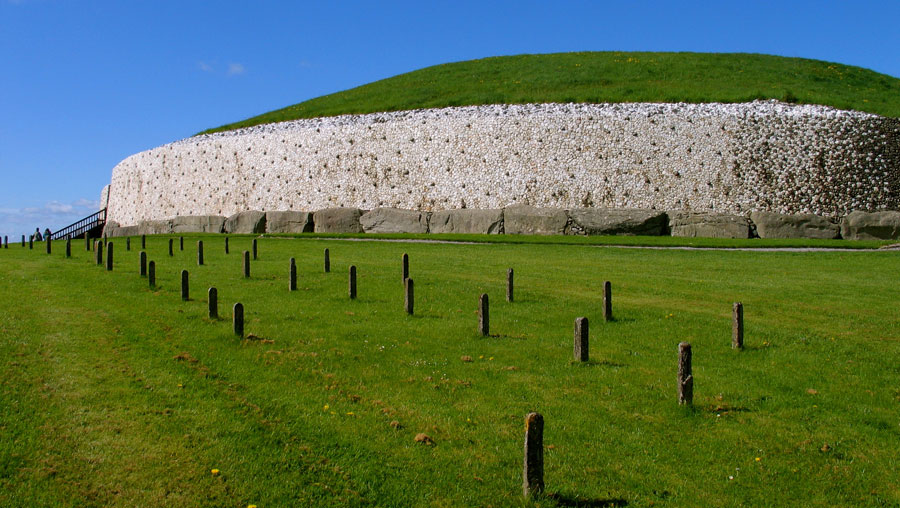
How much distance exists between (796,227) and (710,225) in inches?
179

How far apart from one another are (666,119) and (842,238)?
1179cm

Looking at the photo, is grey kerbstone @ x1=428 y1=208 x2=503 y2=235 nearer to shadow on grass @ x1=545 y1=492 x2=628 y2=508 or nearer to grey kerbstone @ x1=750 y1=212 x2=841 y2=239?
grey kerbstone @ x1=750 y1=212 x2=841 y2=239

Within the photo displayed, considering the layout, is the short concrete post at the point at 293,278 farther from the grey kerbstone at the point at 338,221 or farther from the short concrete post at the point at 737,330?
the grey kerbstone at the point at 338,221

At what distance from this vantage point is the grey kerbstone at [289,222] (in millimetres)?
45219

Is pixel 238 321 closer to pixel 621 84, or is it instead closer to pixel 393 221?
pixel 393 221

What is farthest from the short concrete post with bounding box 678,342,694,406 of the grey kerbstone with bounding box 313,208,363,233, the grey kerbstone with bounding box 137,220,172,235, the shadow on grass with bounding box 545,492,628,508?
the grey kerbstone with bounding box 137,220,172,235

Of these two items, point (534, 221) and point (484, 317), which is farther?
point (534, 221)

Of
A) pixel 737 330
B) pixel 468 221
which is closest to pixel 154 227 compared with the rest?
pixel 468 221

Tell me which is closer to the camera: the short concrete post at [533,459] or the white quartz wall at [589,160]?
the short concrete post at [533,459]

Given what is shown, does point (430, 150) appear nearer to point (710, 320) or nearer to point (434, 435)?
point (710, 320)

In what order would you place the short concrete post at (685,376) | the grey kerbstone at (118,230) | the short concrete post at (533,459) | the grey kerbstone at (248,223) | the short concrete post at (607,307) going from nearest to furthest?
the short concrete post at (533,459)
the short concrete post at (685,376)
the short concrete post at (607,307)
the grey kerbstone at (248,223)
the grey kerbstone at (118,230)

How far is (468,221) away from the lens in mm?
41000

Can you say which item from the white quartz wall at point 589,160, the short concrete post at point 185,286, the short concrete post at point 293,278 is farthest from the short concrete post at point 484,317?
the white quartz wall at point 589,160

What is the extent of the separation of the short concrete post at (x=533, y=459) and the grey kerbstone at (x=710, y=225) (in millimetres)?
33722
